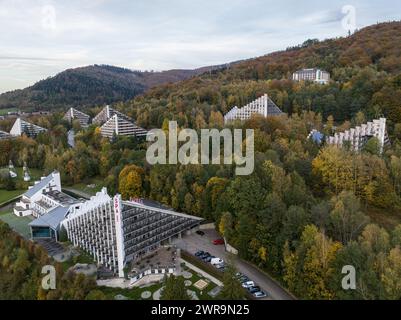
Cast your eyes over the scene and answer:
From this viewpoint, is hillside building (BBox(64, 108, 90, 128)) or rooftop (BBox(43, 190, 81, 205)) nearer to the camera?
rooftop (BBox(43, 190, 81, 205))

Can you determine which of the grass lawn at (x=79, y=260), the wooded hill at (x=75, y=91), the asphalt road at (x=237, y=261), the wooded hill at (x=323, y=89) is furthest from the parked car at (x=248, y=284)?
the wooded hill at (x=75, y=91)

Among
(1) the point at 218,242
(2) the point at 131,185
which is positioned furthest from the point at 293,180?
(2) the point at 131,185

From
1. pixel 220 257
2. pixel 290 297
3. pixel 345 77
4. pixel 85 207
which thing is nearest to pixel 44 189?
pixel 85 207

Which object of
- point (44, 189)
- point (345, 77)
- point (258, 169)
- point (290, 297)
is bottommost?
point (290, 297)

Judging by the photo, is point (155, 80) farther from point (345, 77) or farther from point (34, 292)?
point (34, 292)

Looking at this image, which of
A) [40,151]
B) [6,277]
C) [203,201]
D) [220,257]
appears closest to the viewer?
[6,277]

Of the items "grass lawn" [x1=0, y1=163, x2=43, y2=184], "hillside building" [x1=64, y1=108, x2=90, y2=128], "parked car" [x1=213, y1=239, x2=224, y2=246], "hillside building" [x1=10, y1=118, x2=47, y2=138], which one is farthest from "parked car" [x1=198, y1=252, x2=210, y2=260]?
"hillside building" [x1=64, y1=108, x2=90, y2=128]

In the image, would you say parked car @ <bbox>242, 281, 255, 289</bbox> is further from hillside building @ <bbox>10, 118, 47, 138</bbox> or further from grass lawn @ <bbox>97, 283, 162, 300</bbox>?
hillside building @ <bbox>10, 118, 47, 138</bbox>
